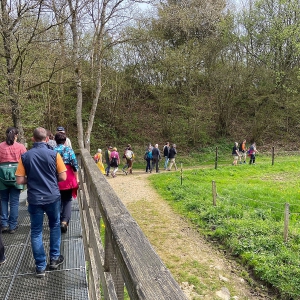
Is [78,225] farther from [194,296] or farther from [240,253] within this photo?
[240,253]

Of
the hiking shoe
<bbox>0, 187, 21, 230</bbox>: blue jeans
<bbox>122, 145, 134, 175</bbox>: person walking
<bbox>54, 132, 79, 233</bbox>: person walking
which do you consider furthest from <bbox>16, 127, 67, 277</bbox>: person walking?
<bbox>122, 145, 134, 175</bbox>: person walking

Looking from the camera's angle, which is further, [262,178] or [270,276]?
[262,178]

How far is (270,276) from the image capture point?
5660 millimetres

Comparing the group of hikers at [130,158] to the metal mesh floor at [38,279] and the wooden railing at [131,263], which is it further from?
the wooden railing at [131,263]

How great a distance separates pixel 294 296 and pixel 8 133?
17.1 feet

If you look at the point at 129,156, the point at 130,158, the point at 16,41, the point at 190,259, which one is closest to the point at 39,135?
the point at 190,259

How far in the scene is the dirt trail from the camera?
5.48 meters

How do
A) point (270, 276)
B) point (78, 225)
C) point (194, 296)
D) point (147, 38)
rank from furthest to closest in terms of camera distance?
1. point (147, 38)
2. point (270, 276)
3. point (194, 296)
4. point (78, 225)

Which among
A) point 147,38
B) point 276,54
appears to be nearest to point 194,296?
point 147,38

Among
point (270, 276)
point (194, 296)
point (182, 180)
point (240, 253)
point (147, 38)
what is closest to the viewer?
point (194, 296)

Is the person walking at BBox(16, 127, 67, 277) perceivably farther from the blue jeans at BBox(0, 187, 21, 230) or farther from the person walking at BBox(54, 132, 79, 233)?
the blue jeans at BBox(0, 187, 21, 230)

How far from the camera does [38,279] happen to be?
10.6 feet

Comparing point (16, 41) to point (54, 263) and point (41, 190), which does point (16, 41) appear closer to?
point (41, 190)

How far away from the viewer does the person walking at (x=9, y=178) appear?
4.36m
